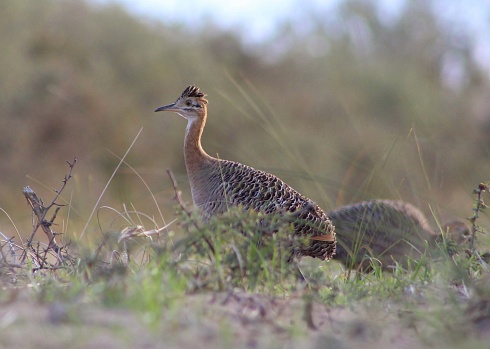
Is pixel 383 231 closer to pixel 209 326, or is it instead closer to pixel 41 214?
pixel 41 214

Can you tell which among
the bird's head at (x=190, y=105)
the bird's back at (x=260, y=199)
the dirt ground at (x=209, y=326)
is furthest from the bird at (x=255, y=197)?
the dirt ground at (x=209, y=326)

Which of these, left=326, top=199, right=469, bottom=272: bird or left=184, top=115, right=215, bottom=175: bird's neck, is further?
left=184, top=115, right=215, bottom=175: bird's neck

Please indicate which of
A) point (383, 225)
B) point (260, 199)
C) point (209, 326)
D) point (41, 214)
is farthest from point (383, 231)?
point (209, 326)

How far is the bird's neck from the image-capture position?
239 inches

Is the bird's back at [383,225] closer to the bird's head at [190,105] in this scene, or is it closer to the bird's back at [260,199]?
the bird's back at [260,199]

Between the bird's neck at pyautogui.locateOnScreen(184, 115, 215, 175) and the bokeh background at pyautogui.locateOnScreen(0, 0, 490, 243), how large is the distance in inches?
227

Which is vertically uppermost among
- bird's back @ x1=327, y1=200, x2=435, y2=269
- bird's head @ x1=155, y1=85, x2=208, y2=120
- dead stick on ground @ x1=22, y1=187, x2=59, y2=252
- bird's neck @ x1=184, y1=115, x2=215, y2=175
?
bird's head @ x1=155, y1=85, x2=208, y2=120

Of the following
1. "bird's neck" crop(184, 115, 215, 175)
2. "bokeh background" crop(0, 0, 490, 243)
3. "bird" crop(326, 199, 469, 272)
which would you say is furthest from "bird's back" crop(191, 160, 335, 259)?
"bokeh background" crop(0, 0, 490, 243)

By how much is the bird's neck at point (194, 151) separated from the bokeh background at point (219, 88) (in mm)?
5759

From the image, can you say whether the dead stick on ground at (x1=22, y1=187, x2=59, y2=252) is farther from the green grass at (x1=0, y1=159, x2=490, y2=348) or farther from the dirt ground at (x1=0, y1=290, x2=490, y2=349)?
the dirt ground at (x1=0, y1=290, x2=490, y2=349)

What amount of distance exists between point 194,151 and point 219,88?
942cm

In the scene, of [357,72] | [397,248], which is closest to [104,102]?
[357,72]

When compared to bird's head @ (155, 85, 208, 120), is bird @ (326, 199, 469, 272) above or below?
below

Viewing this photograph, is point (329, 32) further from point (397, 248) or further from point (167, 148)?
point (397, 248)
